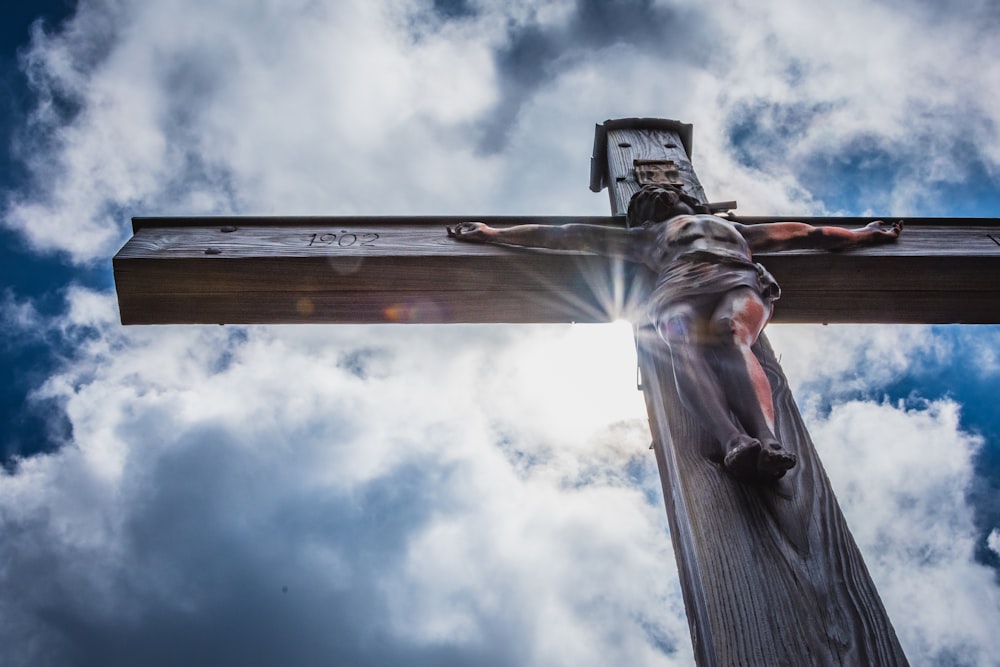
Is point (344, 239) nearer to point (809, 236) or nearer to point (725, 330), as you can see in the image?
point (725, 330)

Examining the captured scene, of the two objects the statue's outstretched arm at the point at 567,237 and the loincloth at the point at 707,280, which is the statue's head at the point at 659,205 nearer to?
the statue's outstretched arm at the point at 567,237

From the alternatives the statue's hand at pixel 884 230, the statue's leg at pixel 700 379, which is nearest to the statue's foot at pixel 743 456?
the statue's leg at pixel 700 379

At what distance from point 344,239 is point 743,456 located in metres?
1.74

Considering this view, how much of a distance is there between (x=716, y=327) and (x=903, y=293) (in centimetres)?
122

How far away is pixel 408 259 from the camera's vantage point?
2760 millimetres

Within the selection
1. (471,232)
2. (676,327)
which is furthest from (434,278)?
(676,327)

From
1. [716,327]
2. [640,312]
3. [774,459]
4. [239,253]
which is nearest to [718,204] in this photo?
[640,312]

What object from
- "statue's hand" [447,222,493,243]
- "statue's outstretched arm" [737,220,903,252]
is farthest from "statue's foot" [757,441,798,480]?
"statue's hand" [447,222,493,243]

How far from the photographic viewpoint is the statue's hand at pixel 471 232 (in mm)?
2824

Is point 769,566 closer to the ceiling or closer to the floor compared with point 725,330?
closer to the floor

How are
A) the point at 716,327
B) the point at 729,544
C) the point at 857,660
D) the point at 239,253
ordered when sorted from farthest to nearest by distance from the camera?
the point at 239,253, the point at 716,327, the point at 729,544, the point at 857,660

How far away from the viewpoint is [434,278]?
2.80 m

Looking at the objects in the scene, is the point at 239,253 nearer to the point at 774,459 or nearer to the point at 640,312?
the point at 640,312

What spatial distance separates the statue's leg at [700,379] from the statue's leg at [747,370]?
0.02 m
